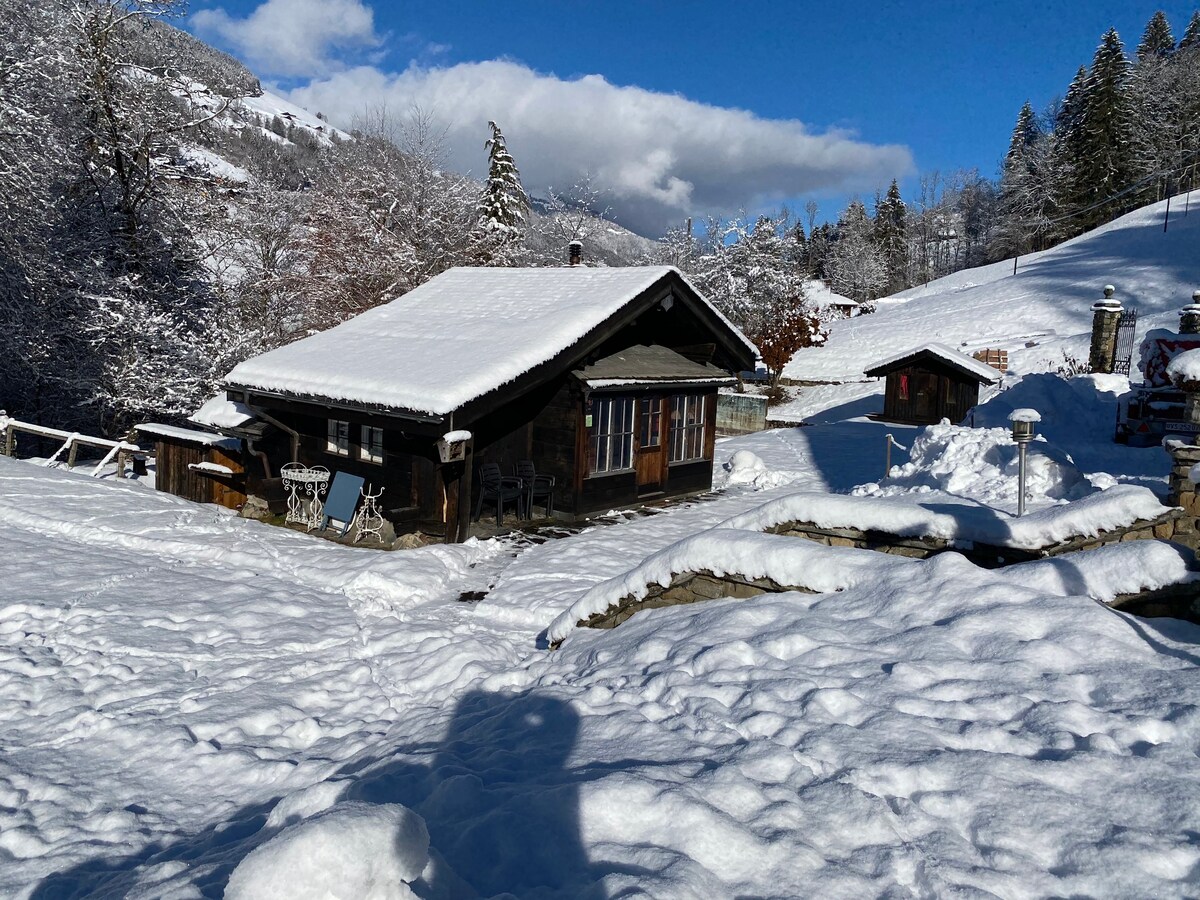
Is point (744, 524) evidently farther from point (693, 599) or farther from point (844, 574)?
point (844, 574)

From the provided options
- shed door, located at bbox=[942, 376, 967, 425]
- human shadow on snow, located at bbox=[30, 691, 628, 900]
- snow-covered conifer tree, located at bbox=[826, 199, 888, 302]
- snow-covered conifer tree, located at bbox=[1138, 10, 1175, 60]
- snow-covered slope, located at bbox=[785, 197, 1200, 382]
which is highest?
snow-covered conifer tree, located at bbox=[1138, 10, 1175, 60]

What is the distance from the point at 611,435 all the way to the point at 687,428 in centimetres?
252

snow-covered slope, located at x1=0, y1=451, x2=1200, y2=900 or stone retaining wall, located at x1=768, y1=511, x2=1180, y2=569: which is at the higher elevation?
stone retaining wall, located at x1=768, y1=511, x2=1180, y2=569

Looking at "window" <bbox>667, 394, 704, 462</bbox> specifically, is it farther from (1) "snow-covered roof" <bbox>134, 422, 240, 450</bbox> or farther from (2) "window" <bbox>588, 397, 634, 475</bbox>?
(1) "snow-covered roof" <bbox>134, 422, 240, 450</bbox>

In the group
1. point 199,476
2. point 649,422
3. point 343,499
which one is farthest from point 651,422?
point 199,476

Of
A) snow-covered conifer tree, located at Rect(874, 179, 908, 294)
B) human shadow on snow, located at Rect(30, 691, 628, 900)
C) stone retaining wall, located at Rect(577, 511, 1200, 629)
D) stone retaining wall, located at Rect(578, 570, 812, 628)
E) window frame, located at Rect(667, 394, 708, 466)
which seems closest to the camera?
human shadow on snow, located at Rect(30, 691, 628, 900)

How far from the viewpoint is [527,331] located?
1330 centimetres

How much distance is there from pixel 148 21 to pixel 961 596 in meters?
22.9

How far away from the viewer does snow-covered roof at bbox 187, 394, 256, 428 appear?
553 inches

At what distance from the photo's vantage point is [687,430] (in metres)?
16.5

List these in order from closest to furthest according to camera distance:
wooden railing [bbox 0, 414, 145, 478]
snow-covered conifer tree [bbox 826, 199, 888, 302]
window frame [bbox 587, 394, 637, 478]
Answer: window frame [bbox 587, 394, 637, 478]
wooden railing [bbox 0, 414, 145, 478]
snow-covered conifer tree [bbox 826, 199, 888, 302]

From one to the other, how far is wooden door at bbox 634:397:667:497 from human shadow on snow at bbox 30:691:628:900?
9927 millimetres

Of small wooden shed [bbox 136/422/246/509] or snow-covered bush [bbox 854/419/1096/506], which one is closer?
snow-covered bush [bbox 854/419/1096/506]

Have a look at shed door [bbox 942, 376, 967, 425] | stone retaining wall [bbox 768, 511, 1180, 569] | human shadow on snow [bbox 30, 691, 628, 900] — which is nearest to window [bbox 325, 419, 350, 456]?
stone retaining wall [bbox 768, 511, 1180, 569]
